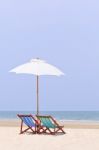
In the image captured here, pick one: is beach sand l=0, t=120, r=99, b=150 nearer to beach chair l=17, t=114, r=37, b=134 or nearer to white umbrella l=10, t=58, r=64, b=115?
beach chair l=17, t=114, r=37, b=134

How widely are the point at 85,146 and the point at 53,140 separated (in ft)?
3.93

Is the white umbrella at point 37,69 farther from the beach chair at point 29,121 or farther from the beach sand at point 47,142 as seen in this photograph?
the beach sand at point 47,142

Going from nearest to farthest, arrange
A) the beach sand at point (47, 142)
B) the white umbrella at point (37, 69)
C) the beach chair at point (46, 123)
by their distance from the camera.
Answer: the beach sand at point (47, 142) < the beach chair at point (46, 123) < the white umbrella at point (37, 69)

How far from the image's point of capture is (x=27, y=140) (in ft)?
34.2

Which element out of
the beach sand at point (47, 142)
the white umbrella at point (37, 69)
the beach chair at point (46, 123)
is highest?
the white umbrella at point (37, 69)

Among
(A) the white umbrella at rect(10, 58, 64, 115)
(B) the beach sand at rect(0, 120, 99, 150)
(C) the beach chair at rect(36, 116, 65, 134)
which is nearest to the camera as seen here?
(B) the beach sand at rect(0, 120, 99, 150)

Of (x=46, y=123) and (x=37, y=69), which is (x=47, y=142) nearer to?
(x=46, y=123)

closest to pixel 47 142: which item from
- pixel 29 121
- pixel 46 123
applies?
pixel 46 123

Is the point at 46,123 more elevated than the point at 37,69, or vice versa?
the point at 37,69

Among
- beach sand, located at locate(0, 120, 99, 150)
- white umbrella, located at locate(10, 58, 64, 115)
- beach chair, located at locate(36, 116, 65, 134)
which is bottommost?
beach sand, located at locate(0, 120, 99, 150)

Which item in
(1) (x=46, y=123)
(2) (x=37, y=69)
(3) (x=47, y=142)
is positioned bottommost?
(3) (x=47, y=142)

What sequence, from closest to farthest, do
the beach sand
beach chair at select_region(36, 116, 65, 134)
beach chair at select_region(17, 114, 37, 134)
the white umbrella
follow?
the beach sand → beach chair at select_region(36, 116, 65, 134) → beach chair at select_region(17, 114, 37, 134) → the white umbrella

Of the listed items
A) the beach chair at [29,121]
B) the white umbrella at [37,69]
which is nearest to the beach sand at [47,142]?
the beach chair at [29,121]

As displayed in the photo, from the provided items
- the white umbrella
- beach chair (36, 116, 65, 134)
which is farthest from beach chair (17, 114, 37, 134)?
the white umbrella
